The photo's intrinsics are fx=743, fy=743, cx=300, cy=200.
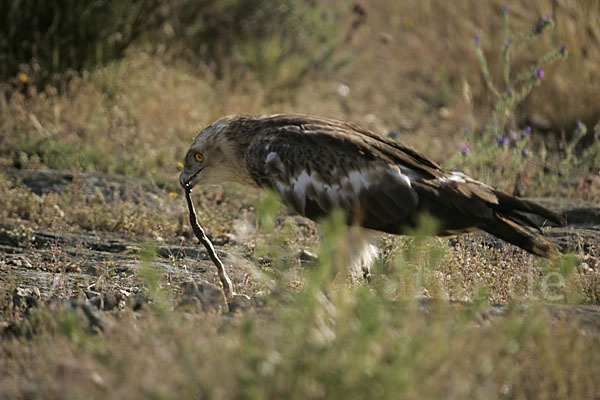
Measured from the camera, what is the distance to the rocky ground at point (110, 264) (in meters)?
3.49

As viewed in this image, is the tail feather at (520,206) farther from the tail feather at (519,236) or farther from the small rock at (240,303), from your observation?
the small rock at (240,303)

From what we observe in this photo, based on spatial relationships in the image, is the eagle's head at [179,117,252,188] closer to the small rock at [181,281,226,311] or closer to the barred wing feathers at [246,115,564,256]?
the barred wing feathers at [246,115,564,256]

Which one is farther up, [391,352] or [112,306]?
[391,352]

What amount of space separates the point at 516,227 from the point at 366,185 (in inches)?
31.0

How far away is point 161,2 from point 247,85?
1264mm

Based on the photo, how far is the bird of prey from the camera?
376 cm

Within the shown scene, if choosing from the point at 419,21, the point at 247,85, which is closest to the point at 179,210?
the point at 247,85

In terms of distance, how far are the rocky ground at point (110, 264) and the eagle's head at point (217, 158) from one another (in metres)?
0.50

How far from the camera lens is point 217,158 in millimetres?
4391

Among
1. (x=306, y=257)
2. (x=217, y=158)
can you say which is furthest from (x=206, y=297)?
(x=306, y=257)

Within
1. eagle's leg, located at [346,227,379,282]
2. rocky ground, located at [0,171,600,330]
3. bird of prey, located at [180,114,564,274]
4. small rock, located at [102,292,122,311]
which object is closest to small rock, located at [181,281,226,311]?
rocky ground, located at [0,171,600,330]

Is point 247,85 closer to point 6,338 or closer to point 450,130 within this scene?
point 450,130

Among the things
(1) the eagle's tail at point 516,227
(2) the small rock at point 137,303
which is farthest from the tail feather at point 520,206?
(2) the small rock at point 137,303

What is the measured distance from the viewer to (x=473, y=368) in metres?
2.44
